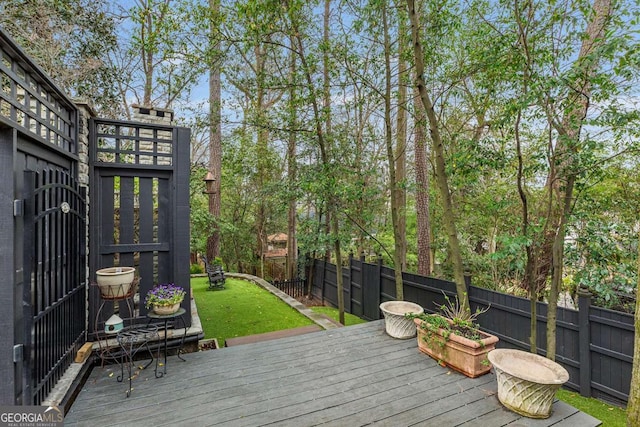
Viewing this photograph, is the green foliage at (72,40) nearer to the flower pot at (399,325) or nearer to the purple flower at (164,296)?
the purple flower at (164,296)

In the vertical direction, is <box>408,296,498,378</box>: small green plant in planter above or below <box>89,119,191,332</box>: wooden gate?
below

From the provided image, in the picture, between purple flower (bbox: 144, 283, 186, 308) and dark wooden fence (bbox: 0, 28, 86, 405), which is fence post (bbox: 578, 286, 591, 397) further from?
dark wooden fence (bbox: 0, 28, 86, 405)

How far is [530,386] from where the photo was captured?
8.05ft

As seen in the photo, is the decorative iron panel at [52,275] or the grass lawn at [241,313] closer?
the decorative iron panel at [52,275]

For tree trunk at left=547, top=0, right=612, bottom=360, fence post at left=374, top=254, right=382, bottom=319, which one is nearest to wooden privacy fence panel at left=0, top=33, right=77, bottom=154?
tree trunk at left=547, top=0, right=612, bottom=360

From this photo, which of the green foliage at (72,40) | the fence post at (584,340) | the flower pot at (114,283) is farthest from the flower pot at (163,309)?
the green foliage at (72,40)

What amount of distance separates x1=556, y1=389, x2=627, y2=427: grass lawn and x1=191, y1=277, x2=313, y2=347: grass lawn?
3764 millimetres

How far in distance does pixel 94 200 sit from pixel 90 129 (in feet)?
2.63

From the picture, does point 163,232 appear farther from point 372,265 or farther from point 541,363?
point 372,265

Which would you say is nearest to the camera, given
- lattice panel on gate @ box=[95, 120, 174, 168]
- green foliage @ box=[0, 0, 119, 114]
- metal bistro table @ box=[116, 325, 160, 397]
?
metal bistro table @ box=[116, 325, 160, 397]

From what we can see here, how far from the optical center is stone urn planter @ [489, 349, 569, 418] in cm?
244

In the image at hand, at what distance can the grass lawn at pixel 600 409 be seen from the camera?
3.26 metres

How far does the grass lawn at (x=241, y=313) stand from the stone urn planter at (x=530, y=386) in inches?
139

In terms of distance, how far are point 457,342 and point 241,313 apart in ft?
14.4
